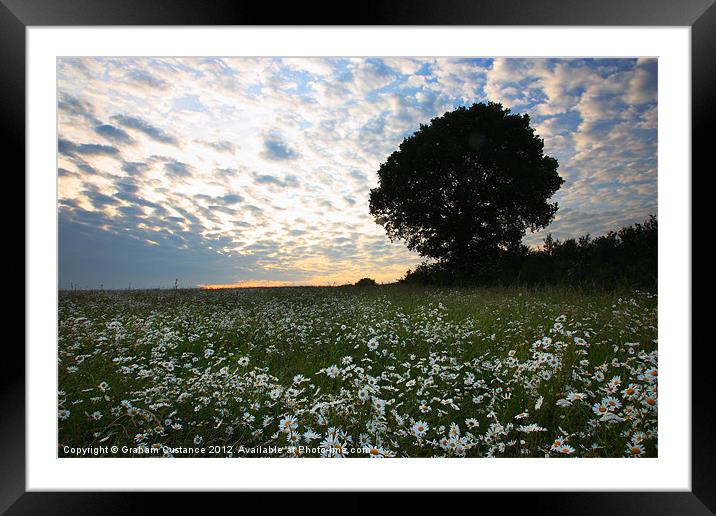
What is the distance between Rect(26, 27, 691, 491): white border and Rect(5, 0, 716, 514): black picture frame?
75 mm

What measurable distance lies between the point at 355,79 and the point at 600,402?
3.52 metres

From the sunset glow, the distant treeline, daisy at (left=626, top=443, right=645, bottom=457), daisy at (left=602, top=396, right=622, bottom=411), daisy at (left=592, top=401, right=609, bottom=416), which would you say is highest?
the sunset glow

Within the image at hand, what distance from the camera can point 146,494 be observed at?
1914 millimetres

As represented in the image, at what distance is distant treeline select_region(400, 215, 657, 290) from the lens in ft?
13.9

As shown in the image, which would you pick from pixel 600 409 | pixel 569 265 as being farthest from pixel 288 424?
pixel 569 265

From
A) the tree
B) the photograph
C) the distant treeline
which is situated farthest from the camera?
the tree

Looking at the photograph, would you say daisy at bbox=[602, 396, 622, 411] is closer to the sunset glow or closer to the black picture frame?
the black picture frame

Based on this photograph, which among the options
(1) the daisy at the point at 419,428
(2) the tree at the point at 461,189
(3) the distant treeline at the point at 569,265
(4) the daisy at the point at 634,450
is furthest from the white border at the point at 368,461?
(2) the tree at the point at 461,189

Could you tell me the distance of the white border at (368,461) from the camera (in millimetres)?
1985

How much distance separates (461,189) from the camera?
8.04 meters

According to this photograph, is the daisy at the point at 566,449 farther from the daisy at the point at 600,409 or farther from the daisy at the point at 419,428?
the daisy at the point at 419,428

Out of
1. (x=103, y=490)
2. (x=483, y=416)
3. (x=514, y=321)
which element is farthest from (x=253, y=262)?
(x=514, y=321)

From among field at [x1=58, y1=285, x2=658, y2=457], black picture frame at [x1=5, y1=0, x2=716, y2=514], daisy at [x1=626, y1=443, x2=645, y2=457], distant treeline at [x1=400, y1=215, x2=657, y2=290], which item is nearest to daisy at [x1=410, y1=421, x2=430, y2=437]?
field at [x1=58, y1=285, x2=658, y2=457]
